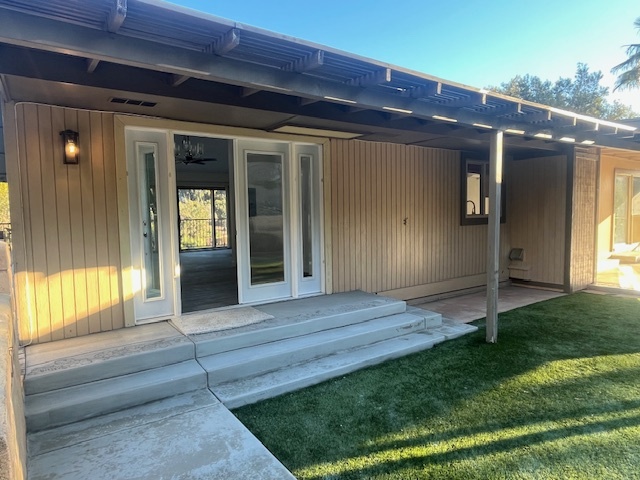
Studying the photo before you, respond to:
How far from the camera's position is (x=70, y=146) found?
3.71 metres

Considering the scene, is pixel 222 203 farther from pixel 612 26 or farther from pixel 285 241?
pixel 612 26

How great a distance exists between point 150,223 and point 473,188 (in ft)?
18.8

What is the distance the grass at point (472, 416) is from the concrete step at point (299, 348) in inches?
15.7

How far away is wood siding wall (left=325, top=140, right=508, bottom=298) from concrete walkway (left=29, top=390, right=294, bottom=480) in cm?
310

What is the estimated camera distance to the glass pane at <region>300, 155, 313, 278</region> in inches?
212

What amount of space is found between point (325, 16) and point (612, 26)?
15602mm

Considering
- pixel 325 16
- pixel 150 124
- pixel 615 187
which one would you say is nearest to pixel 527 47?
pixel 325 16

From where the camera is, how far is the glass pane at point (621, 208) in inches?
340

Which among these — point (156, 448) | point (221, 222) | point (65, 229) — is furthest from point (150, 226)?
point (221, 222)

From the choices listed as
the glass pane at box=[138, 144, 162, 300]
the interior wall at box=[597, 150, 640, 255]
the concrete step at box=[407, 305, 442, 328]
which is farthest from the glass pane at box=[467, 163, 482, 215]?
the glass pane at box=[138, 144, 162, 300]

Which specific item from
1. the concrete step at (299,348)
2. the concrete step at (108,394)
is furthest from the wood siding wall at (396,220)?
the concrete step at (108,394)

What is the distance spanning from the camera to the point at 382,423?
2.90 metres

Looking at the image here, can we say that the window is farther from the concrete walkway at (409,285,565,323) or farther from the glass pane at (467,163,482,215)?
the concrete walkway at (409,285,565,323)

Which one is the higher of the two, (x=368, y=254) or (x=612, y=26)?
(x=612, y=26)
